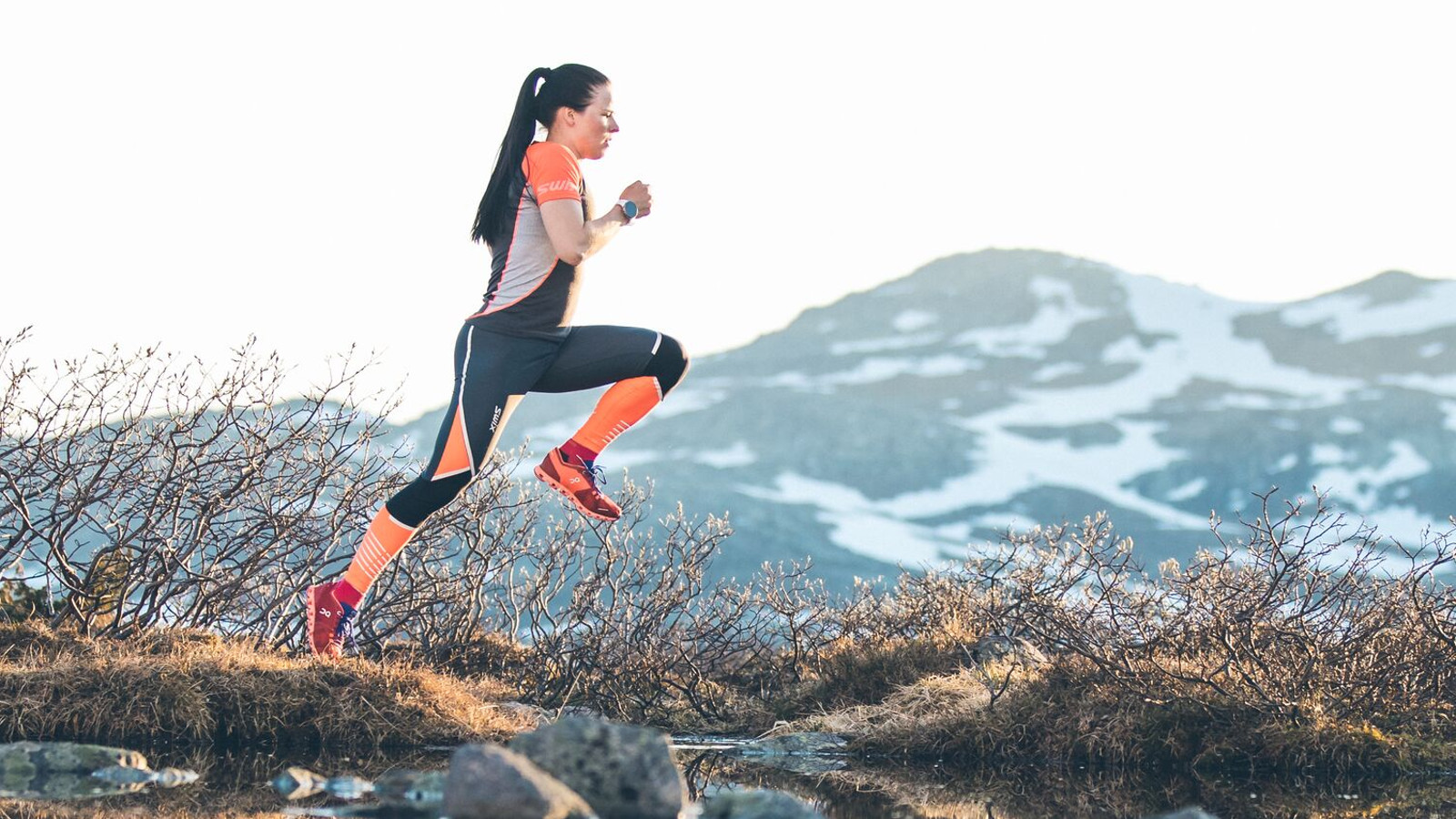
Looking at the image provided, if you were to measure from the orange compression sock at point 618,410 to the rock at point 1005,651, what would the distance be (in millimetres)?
2244

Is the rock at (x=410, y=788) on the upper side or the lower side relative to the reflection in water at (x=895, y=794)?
upper

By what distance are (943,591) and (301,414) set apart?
4.35m

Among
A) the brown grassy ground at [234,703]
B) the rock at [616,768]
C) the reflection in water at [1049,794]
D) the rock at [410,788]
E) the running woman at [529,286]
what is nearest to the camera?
the rock at [616,768]

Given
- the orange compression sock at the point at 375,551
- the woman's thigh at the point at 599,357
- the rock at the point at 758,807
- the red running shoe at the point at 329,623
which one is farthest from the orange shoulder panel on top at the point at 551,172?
the rock at the point at 758,807

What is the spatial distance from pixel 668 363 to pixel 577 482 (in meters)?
0.68

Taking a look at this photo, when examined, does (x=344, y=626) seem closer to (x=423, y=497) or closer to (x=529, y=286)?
(x=423, y=497)

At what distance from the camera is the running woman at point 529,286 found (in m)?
6.42

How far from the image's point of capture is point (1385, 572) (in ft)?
26.2

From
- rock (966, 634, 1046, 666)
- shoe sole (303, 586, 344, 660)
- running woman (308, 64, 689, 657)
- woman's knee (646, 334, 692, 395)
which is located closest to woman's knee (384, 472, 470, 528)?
running woman (308, 64, 689, 657)

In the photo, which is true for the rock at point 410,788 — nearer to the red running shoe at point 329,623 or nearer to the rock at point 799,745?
the red running shoe at point 329,623

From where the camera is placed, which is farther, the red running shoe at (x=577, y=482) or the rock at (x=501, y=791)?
the red running shoe at (x=577, y=482)

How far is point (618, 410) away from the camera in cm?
717

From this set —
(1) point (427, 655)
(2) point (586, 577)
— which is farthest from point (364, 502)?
(2) point (586, 577)

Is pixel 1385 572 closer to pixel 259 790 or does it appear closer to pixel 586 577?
pixel 586 577
